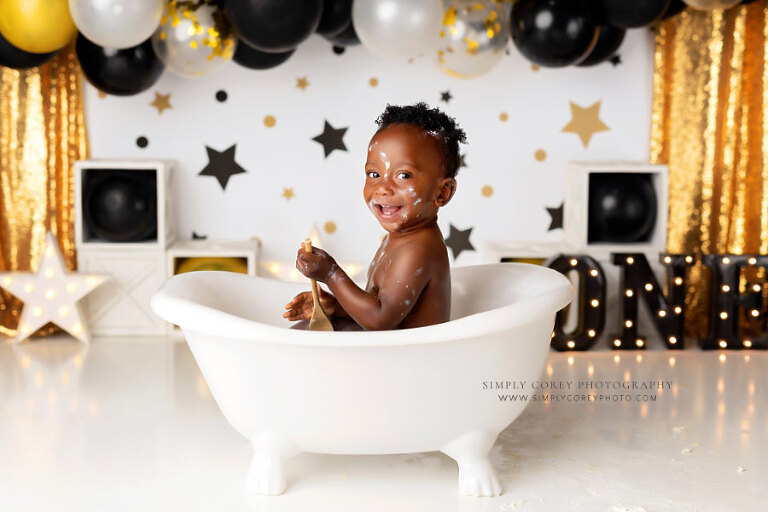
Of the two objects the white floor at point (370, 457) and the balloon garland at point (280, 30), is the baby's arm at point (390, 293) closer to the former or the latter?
the white floor at point (370, 457)

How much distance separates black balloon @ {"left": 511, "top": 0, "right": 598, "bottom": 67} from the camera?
349 centimetres

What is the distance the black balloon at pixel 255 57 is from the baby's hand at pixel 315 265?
1578mm

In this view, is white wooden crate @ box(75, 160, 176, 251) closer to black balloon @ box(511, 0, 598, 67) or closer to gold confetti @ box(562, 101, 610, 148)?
black balloon @ box(511, 0, 598, 67)

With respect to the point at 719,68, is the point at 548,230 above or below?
below

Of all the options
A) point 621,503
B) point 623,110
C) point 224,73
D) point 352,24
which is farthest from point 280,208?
point 621,503

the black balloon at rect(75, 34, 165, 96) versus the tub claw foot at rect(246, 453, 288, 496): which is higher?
the black balloon at rect(75, 34, 165, 96)

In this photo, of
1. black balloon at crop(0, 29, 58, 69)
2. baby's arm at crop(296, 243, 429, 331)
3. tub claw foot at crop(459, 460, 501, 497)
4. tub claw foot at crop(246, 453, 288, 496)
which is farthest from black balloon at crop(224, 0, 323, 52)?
tub claw foot at crop(459, 460, 501, 497)

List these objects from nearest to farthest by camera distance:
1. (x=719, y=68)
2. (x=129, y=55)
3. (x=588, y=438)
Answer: (x=588, y=438) < (x=129, y=55) < (x=719, y=68)

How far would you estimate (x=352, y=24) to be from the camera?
12.0ft

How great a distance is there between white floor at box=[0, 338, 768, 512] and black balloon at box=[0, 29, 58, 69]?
3.89 feet

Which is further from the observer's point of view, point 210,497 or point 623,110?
point 623,110

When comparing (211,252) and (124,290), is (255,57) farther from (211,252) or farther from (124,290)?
(124,290)

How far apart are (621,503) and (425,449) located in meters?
0.51

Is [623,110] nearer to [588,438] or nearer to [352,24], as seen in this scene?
[352,24]
